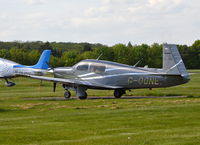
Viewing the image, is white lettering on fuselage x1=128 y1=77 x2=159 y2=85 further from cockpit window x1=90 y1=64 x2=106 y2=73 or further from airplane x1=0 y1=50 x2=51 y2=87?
airplane x1=0 y1=50 x2=51 y2=87

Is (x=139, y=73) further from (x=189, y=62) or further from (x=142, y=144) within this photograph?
(x=189, y=62)

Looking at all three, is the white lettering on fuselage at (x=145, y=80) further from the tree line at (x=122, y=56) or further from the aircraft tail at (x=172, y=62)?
the tree line at (x=122, y=56)

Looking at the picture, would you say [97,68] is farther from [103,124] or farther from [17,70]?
[17,70]

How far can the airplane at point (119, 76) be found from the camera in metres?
30.2

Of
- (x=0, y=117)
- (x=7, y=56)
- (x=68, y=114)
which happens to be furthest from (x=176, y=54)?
(x=7, y=56)

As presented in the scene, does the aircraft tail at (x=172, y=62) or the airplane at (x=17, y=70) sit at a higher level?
the aircraft tail at (x=172, y=62)

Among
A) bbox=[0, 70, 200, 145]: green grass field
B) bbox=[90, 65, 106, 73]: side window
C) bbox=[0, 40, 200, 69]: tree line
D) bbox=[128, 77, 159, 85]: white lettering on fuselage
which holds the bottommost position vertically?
bbox=[0, 70, 200, 145]: green grass field

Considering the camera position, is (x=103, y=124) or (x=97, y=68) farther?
(x=97, y=68)

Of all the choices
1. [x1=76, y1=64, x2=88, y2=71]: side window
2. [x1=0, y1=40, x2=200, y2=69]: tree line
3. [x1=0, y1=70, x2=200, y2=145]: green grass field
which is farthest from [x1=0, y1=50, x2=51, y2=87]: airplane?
[x1=0, y1=40, x2=200, y2=69]: tree line

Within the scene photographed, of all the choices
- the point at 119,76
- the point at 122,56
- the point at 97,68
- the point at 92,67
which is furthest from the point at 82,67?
the point at 122,56

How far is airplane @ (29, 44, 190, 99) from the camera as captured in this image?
30.2 m

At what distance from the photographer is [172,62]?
1188 inches

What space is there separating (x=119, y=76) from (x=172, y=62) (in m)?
3.75

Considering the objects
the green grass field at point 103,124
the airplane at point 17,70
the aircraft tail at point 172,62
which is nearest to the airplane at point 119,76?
the aircraft tail at point 172,62
